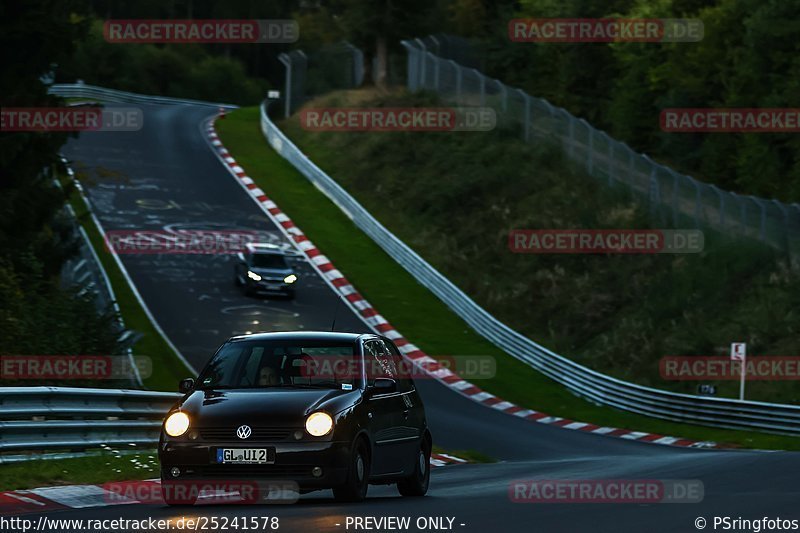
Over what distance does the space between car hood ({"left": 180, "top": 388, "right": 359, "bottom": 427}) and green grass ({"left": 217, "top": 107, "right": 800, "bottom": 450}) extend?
16.8 m

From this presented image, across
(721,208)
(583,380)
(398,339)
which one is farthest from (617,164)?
(583,380)

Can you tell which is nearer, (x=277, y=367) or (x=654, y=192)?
(x=277, y=367)

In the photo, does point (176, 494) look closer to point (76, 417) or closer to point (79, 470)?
point (79, 470)

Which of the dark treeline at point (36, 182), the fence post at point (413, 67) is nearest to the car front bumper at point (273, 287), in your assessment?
the dark treeline at point (36, 182)

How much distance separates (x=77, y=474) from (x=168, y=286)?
2733cm

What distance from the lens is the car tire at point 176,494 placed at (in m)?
11.7

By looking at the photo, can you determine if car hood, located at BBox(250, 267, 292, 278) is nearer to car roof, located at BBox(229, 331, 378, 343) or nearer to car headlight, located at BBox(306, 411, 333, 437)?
car roof, located at BBox(229, 331, 378, 343)

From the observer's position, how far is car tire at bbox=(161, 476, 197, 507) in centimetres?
1173

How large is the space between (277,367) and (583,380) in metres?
22.1

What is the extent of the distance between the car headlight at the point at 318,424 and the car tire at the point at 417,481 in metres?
1.79

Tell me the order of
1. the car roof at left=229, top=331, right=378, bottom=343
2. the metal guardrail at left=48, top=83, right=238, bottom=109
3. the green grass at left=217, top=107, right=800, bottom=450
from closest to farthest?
the car roof at left=229, top=331, right=378, bottom=343
the green grass at left=217, top=107, right=800, bottom=450
the metal guardrail at left=48, top=83, right=238, bottom=109

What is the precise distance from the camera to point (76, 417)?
15891 millimetres

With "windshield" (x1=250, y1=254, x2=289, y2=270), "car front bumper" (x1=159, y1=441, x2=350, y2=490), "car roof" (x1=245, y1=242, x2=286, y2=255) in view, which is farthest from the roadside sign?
"car front bumper" (x1=159, y1=441, x2=350, y2=490)

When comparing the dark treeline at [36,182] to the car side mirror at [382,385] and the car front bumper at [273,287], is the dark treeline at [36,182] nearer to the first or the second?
the car front bumper at [273,287]
